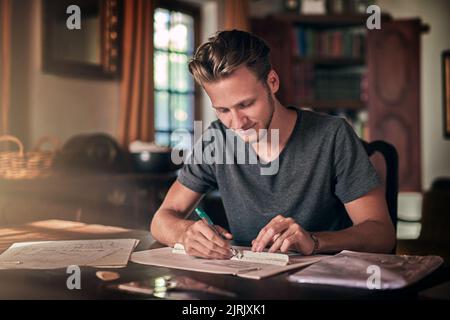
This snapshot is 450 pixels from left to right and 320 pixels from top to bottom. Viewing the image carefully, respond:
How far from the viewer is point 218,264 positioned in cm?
117

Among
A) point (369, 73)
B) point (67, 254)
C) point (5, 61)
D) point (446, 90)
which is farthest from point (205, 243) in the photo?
point (446, 90)

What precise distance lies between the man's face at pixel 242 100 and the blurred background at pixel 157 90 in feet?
2.50

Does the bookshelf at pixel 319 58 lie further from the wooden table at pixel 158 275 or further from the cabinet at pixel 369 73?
the wooden table at pixel 158 275

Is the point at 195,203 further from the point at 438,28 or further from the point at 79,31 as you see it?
the point at 438,28

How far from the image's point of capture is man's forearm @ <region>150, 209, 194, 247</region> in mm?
1465

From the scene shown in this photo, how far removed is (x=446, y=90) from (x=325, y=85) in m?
1.19

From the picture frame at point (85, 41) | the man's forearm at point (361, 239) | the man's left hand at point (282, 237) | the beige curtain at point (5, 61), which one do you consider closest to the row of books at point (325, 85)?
the picture frame at point (85, 41)

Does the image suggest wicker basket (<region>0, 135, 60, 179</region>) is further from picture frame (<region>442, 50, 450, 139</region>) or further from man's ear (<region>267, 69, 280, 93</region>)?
picture frame (<region>442, 50, 450, 139</region>)

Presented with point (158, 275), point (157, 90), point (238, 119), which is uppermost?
point (157, 90)

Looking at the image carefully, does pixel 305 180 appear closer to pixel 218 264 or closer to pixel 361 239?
pixel 361 239

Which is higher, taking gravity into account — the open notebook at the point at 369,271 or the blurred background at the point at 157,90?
the blurred background at the point at 157,90

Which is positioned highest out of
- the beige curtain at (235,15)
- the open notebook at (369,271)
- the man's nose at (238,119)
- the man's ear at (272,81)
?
the beige curtain at (235,15)

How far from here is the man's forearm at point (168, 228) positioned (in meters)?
1.47
